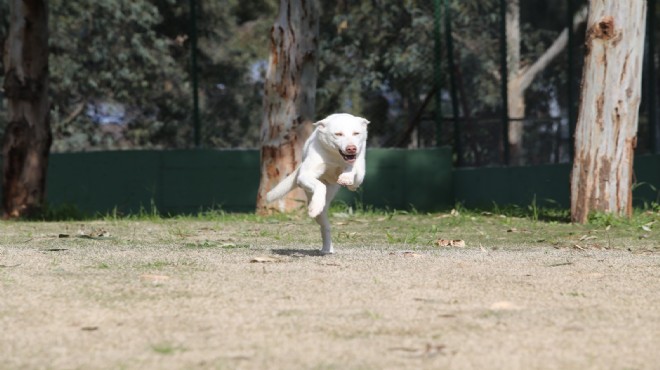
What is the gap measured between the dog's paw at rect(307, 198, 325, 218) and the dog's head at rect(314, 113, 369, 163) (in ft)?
1.02

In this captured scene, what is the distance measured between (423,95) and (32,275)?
36.7ft

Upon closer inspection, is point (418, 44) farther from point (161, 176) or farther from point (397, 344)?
point (397, 344)

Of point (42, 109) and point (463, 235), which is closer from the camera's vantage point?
point (463, 235)

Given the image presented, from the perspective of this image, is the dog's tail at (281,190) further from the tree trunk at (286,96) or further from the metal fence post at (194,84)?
the metal fence post at (194,84)

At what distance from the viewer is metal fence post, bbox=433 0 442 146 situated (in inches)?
665

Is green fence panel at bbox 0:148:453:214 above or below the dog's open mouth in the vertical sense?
below

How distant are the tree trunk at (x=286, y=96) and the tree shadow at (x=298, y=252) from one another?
5602 mm

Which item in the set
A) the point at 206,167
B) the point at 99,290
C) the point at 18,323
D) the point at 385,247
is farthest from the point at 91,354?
the point at 206,167

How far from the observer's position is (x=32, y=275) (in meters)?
6.95

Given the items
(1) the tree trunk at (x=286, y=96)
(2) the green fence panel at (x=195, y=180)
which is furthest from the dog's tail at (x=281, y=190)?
(2) the green fence panel at (x=195, y=180)

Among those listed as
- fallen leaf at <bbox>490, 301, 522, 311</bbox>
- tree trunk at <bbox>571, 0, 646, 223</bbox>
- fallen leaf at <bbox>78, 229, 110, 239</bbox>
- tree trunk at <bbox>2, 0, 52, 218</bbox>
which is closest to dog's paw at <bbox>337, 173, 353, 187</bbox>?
fallen leaf at <bbox>490, 301, 522, 311</bbox>

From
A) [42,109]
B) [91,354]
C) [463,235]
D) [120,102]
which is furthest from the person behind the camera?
[120,102]

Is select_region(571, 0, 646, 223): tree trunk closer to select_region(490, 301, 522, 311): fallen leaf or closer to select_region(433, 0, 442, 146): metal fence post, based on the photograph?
select_region(433, 0, 442, 146): metal fence post

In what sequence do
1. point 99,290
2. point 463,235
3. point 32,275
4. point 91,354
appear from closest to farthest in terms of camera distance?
point 91,354, point 99,290, point 32,275, point 463,235
